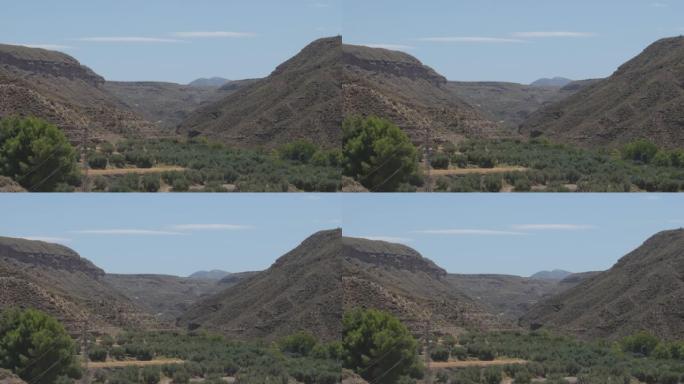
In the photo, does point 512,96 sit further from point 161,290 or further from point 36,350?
point 36,350

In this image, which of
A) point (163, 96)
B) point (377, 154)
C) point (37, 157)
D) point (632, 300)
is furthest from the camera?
point (163, 96)

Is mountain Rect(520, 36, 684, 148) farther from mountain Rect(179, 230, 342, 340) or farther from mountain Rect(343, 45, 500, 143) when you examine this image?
mountain Rect(179, 230, 342, 340)

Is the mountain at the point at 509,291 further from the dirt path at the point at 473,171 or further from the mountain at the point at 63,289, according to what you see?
the dirt path at the point at 473,171

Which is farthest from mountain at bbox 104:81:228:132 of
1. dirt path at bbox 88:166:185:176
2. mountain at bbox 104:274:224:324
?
dirt path at bbox 88:166:185:176

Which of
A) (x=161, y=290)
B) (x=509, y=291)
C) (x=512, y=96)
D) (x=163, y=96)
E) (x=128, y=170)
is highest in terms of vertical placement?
(x=512, y=96)

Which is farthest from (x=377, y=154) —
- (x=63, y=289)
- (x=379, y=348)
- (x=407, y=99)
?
(x=407, y=99)

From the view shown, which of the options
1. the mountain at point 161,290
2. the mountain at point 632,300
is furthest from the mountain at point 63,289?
the mountain at point 632,300
